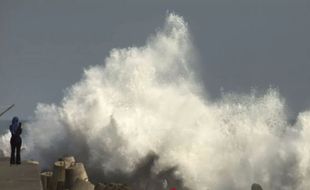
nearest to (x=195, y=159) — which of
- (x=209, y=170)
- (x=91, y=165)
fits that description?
(x=209, y=170)

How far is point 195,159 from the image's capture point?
24922mm

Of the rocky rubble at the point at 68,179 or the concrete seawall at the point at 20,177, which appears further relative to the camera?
the rocky rubble at the point at 68,179

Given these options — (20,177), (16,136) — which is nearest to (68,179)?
(16,136)

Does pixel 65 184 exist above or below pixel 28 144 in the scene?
below

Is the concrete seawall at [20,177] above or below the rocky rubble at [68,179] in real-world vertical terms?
below

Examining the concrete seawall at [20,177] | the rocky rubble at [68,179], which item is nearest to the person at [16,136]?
the concrete seawall at [20,177]

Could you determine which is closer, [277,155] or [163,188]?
[163,188]

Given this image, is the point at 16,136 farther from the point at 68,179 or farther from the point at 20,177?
the point at 68,179

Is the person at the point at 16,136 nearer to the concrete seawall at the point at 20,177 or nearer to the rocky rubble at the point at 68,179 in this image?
the concrete seawall at the point at 20,177

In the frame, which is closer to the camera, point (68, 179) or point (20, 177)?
point (20, 177)

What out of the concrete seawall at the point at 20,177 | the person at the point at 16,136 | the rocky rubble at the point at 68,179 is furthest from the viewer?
the rocky rubble at the point at 68,179

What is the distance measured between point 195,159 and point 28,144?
447 inches

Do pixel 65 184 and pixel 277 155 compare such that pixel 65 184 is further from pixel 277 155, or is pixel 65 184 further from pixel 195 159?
pixel 277 155

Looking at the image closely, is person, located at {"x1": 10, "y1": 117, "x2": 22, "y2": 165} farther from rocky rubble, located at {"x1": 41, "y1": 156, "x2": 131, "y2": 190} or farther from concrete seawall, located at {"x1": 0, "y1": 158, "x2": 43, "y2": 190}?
rocky rubble, located at {"x1": 41, "y1": 156, "x2": 131, "y2": 190}
